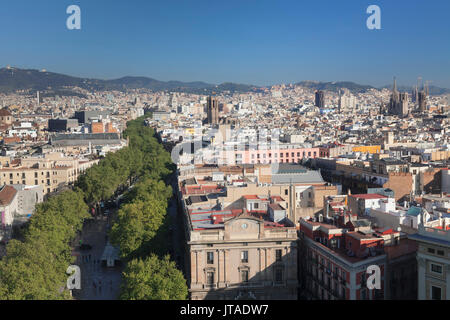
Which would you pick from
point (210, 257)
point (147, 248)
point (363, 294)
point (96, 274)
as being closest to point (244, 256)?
point (210, 257)

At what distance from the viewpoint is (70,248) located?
32750mm

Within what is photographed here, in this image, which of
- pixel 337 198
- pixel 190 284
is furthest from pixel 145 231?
pixel 337 198

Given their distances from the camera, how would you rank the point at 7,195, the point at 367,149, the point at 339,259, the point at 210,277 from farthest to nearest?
the point at 367,149 → the point at 7,195 → the point at 210,277 → the point at 339,259

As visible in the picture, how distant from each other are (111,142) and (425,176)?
187 feet

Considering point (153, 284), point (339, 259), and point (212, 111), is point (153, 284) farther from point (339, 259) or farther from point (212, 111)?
point (212, 111)

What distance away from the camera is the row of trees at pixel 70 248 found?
22.6 metres

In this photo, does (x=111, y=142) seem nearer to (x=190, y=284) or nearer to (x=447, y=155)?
(x=447, y=155)

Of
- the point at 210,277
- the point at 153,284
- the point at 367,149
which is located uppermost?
the point at 367,149

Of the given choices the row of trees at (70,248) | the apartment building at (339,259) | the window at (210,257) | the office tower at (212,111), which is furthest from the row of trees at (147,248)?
the office tower at (212,111)

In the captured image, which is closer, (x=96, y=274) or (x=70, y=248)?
(x=96, y=274)

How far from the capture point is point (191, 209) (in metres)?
30.8

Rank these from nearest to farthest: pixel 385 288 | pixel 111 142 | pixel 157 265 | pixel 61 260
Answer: pixel 385 288 < pixel 157 265 < pixel 61 260 < pixel 111 142

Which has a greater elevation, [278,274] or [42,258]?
[42,258]

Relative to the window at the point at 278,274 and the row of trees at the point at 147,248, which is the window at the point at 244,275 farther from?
the row of trees at the point at 147,248
